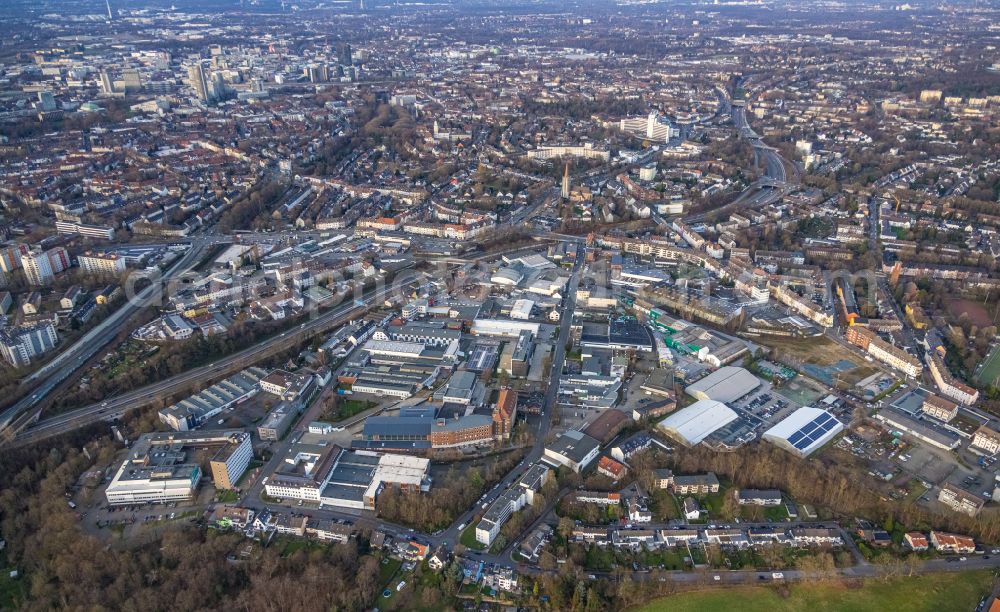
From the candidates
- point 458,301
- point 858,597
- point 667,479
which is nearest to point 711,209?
point 458,301

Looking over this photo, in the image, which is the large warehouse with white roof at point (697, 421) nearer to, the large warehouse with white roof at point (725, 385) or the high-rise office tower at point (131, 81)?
the large warehouse with white roof at point (725, 385)

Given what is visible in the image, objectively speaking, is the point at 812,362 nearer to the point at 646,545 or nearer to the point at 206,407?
the point at 646,545

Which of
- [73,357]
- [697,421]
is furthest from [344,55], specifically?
[697,421]

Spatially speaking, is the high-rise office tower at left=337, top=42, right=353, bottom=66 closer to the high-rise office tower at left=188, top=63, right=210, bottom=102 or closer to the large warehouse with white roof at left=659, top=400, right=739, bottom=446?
the high-rise office tower at left=188, top=63, right=210, bottom=102

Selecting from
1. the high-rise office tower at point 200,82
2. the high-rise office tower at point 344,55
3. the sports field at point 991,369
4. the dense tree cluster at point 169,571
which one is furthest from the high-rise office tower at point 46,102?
the sports field at point 991,369

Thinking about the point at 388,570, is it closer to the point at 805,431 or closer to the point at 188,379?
the point at 188,379
